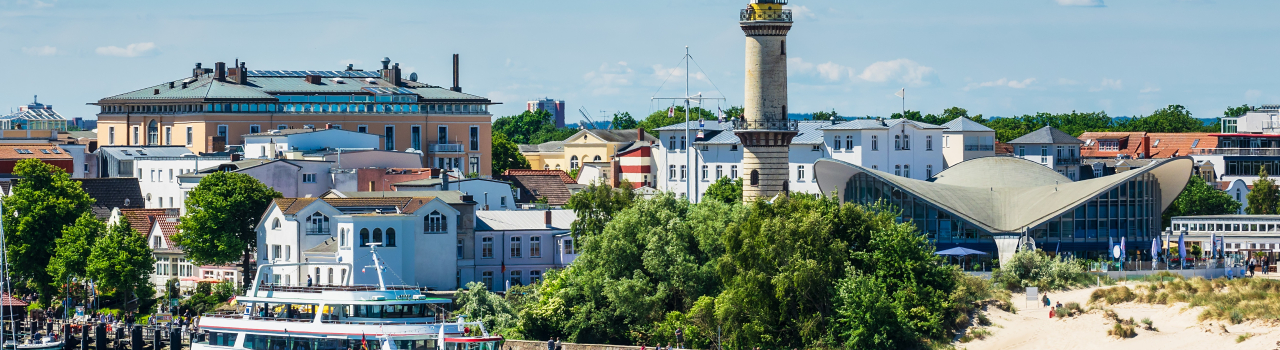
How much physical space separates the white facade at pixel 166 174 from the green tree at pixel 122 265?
581 inches

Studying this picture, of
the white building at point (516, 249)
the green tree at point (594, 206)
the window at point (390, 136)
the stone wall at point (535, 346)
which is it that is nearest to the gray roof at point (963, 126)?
the window at point (390, 136)

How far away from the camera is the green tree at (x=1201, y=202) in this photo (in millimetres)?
108000

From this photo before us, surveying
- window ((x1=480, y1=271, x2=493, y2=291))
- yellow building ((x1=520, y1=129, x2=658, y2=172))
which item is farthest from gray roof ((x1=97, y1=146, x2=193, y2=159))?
yellow building ((x1=520, y1=129, x2=658, y2=172))

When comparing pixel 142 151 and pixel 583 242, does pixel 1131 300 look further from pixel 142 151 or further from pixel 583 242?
pixel 142 151

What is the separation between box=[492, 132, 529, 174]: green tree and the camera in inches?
5753

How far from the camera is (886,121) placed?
11869 cm

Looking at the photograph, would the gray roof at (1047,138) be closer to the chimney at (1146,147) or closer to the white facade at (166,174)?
the chimney at (1146,147)

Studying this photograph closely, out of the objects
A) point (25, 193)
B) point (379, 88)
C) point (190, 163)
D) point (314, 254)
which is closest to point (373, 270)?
point (314, 254)

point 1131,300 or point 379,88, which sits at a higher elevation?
point 379,88

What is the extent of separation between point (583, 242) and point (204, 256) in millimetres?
17415

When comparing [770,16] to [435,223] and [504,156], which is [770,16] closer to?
[435,223]

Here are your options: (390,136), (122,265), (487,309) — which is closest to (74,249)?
(122,265)

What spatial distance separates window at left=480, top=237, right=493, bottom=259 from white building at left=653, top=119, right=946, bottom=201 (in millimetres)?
33457

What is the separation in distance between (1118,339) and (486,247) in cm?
2772
